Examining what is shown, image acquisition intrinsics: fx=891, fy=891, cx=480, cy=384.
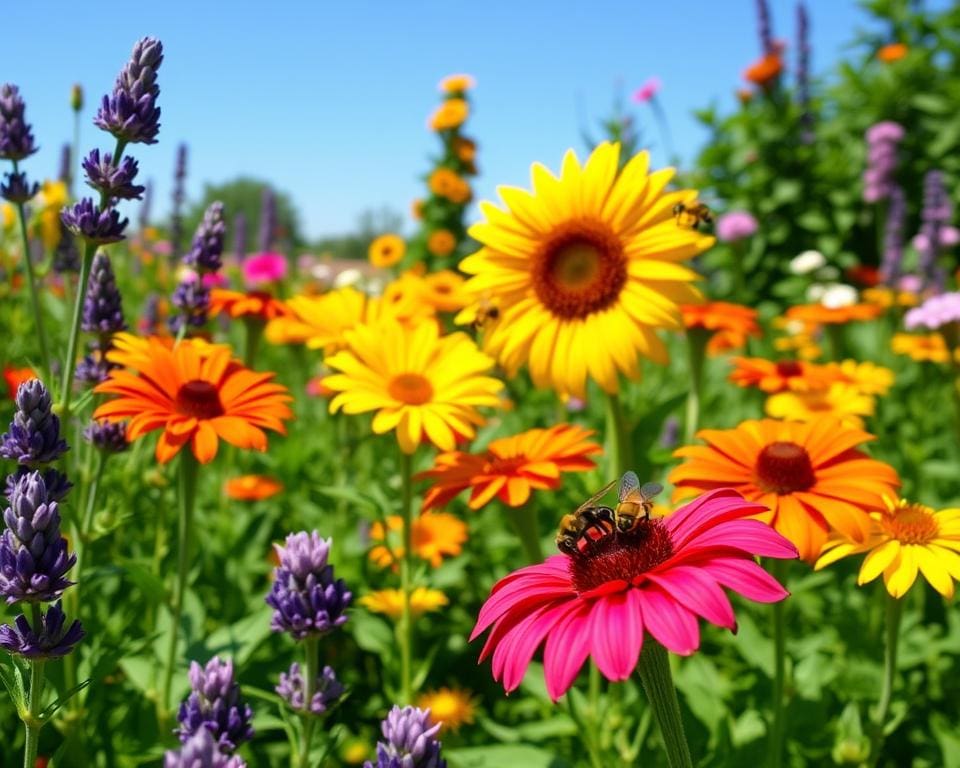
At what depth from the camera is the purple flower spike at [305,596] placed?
1.71 metres

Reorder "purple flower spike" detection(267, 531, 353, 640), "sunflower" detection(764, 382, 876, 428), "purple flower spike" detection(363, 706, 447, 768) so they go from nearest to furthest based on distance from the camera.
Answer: "purple flower spike" detection(363, 706, 447, 768), "purple flower spike" detection(267, 531, 353, 640), "sunflower" detection(764, 382, 876, 428)

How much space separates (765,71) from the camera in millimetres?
9875

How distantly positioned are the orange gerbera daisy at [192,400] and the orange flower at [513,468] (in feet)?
1.39

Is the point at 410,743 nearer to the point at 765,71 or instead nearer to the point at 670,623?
the point at 670,623

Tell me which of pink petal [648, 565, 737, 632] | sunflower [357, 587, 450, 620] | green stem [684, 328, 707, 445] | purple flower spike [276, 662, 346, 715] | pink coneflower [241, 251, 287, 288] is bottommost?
sunflower [357, 587, 450, 620]

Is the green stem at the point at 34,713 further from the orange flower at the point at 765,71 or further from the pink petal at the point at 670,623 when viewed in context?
the orange flower at the point at 765,71

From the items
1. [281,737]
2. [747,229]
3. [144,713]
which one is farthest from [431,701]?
[747,229]

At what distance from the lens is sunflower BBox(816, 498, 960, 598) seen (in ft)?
5.50

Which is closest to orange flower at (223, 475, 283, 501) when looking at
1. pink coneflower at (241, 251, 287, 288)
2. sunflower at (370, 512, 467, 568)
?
sunflower at (370, 512, 467, 568)

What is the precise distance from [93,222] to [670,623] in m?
1.46

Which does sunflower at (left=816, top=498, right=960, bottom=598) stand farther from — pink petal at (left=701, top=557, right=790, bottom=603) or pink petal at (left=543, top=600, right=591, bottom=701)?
pink petal at (left=543, top=600, right=591, bottom=701)

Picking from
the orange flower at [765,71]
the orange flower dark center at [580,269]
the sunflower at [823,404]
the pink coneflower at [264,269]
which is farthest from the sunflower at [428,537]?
the orange flower at [765,71]

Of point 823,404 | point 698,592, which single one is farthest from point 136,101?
point 823,404

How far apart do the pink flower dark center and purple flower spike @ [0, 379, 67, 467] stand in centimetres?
93
